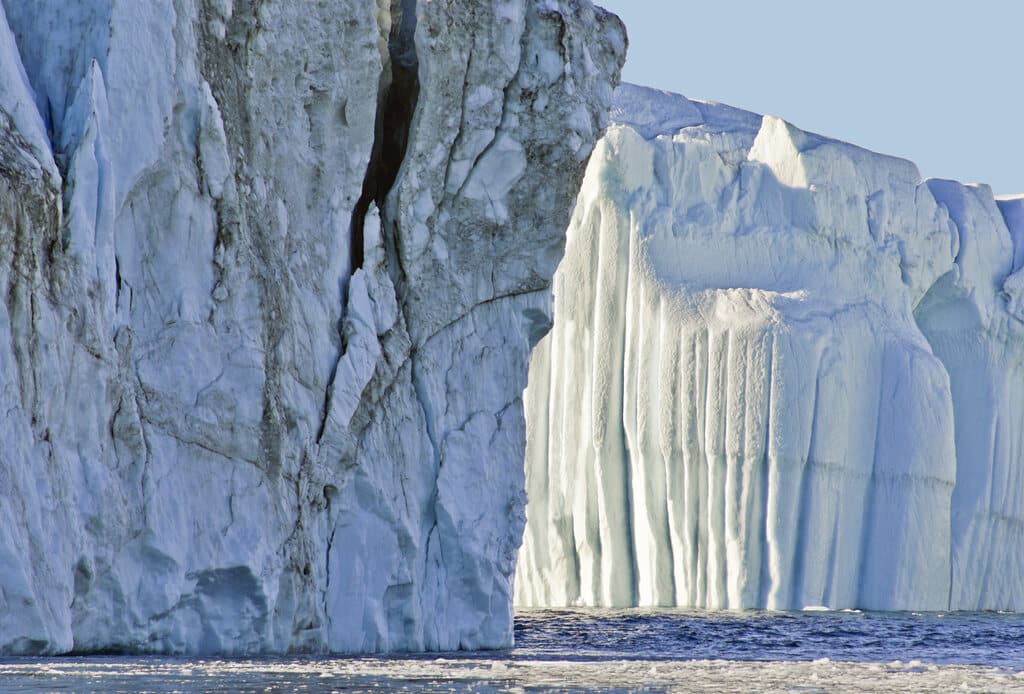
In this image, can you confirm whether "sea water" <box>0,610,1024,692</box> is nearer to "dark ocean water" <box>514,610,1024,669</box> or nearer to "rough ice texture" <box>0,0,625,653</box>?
"dark ocean water" <box>514,610,1024,669</box>

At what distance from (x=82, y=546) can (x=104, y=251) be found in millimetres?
2103

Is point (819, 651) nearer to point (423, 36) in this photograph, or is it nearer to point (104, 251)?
point (423, 36)

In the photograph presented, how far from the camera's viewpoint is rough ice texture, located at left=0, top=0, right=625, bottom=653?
38.2 ft

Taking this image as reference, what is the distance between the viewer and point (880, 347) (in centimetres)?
2552

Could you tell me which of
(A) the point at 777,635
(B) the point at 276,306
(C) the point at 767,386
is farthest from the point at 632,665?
(C) the point at 767,386

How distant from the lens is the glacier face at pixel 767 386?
80.5 ft

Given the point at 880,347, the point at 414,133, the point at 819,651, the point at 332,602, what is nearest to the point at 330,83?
the point at 414,133

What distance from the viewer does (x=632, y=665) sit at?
12.7m

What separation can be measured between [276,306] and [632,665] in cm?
393

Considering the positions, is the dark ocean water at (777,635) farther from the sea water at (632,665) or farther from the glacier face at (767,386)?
the glacier face at (767,386)

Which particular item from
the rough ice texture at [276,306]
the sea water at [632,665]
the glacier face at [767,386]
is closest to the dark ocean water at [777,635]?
the sea water at [632,665]

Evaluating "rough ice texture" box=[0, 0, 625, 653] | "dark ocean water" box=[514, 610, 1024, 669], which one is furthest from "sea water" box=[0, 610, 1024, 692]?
"rough ice texture" box=[0, 0, 625, 653]

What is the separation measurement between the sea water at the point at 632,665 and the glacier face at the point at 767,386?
12.3ft

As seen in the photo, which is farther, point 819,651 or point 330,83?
point 819,651
